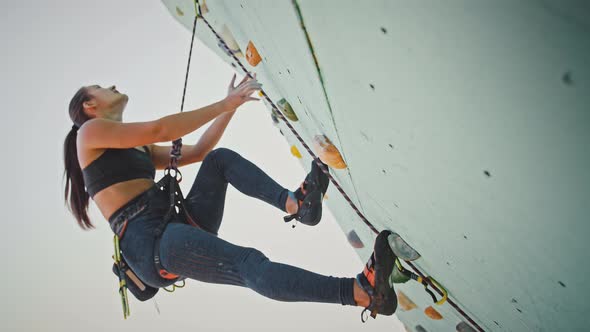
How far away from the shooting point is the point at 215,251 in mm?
804

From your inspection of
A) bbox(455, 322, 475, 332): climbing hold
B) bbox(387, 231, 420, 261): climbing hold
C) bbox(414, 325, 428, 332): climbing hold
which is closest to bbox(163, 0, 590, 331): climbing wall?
bbox(387, 231, 420, 261): climbing hold

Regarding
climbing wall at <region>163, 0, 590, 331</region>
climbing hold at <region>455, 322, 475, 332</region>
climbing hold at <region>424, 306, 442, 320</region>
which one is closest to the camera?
climbing wall at <region>163, 0, 590, 331</region>

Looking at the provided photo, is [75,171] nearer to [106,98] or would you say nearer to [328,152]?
[106,98]

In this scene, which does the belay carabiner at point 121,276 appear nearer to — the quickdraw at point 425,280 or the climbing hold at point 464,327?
the quickdraw at point 425,280

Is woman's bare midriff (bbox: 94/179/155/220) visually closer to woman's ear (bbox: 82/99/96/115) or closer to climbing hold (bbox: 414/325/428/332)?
woman's ear (bbox: 82/99/96/115)

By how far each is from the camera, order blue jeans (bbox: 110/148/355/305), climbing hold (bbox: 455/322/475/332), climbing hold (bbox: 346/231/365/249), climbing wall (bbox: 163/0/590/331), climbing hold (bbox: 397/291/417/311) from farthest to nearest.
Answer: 1. climbing hold (bbox: 346/231/365/249)
2. climbing hold (bbox: 397/291/417/311)
3. climbing hold (bbox: 455/322/475/332)
4. blue jeans (bbox: 110/148/355/305)
5. climbing wall (bbox: 163/0/590/331)

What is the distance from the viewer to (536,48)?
0.30 m

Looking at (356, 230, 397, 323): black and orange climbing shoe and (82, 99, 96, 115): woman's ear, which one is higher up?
(82, 99, 96, 115): woman's ear

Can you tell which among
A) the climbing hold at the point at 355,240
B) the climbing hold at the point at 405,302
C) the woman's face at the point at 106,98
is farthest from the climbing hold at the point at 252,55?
the climbing hold at the point at 405,302

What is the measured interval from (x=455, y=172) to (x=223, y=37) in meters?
0.89

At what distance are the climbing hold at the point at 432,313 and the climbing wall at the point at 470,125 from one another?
250 millimetres

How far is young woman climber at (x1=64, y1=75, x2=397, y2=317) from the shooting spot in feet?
2.53

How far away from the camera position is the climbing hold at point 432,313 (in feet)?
3.61

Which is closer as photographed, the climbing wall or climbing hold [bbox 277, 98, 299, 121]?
the climbing wall
